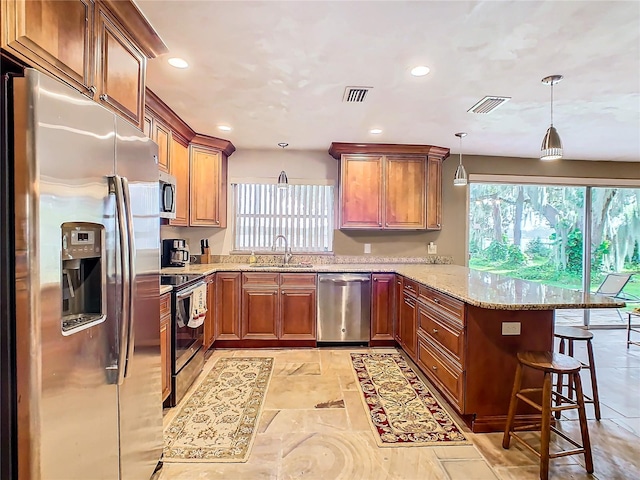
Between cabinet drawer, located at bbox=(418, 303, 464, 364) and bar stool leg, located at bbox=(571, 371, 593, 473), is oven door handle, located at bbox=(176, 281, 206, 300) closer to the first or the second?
cabinet drawer, located at bbox=(418, 303, 464, 364)

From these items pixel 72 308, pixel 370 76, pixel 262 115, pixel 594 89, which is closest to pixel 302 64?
pixel 370 76

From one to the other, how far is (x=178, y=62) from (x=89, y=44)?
100cm

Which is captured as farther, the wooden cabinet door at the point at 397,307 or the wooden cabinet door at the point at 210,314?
the wooden cabinet door at the point at 397,307

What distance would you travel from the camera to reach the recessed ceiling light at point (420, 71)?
7.87ft

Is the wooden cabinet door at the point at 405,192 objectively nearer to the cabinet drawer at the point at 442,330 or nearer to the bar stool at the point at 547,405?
the cabinet drawer at the point at 442,330

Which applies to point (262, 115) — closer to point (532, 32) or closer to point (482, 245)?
point (532, 32)

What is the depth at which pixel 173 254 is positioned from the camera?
3.97 m

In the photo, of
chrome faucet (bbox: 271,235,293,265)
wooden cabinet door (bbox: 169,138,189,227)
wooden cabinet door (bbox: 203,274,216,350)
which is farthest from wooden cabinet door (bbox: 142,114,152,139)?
chrome faucet (bbox: 271,235,293,265)

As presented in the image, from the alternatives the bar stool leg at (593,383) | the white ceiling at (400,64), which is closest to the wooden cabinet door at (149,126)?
the white ceiling at (400,64)

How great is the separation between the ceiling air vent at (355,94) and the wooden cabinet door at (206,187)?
2055 mm

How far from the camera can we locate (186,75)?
8.39 ft

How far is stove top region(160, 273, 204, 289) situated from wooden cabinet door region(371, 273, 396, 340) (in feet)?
6.44

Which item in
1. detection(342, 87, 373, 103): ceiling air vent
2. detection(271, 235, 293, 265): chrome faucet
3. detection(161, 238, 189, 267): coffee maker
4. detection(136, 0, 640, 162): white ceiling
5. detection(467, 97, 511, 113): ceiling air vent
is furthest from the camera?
detection(271, 235, 293, 265): chrome faucet

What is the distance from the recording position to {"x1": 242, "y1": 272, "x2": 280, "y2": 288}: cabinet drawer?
406 cm
